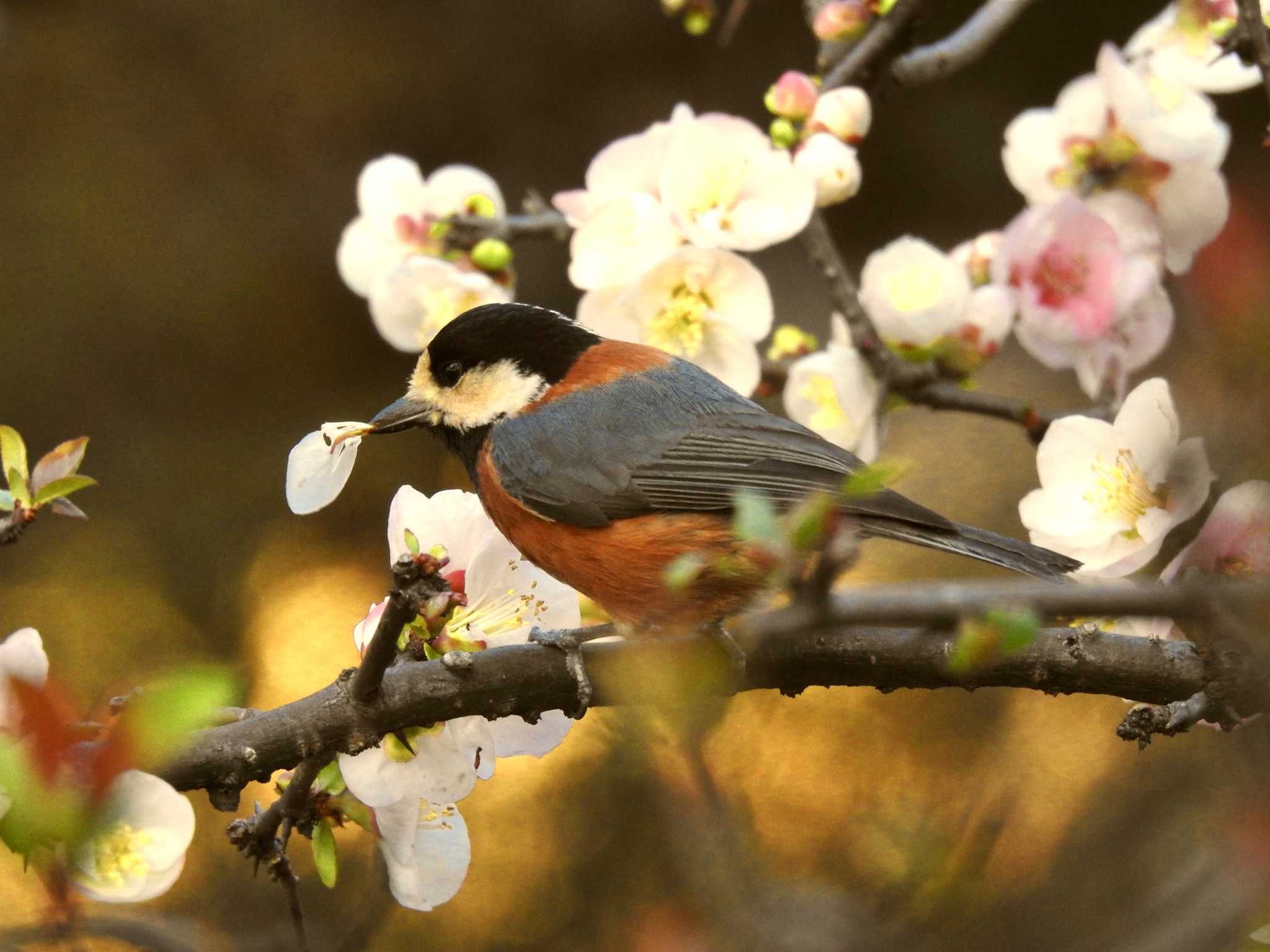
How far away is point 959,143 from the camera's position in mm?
3211

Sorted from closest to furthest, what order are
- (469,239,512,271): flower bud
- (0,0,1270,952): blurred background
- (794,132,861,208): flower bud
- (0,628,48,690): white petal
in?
(0,628,48,690): white petal, (794,132,861,208): flower bud, (469,239,512,271): flower bud, (0,0,1270,952): blurred background

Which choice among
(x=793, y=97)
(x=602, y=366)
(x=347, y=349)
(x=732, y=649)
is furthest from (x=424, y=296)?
(x=347, y=349)

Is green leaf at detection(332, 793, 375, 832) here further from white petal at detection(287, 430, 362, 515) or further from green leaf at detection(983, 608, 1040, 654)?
green leaf at detection(983, 608, 1040, 654)

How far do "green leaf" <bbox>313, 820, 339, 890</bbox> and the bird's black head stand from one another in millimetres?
619

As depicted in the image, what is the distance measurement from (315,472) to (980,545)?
68 cm

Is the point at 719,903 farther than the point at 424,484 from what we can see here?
No

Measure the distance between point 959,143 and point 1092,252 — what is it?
174 cm

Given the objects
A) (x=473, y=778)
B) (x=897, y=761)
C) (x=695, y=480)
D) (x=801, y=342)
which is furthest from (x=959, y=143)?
(x=473, y=778)

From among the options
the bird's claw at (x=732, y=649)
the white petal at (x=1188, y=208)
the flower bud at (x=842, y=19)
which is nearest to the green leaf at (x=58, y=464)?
the bird's claw at (x=732, y=649)

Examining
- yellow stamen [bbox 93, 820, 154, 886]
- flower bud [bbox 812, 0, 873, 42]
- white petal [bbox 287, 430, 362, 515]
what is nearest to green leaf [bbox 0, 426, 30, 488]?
white petal [bbox 287, 430, 362, 515]

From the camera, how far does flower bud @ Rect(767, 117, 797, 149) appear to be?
163cm

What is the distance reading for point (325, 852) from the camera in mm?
1141

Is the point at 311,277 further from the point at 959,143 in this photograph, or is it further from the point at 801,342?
the point at 801,342

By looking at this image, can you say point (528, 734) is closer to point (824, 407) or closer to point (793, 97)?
point (824, 407)
